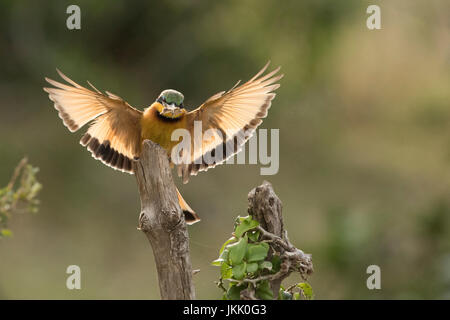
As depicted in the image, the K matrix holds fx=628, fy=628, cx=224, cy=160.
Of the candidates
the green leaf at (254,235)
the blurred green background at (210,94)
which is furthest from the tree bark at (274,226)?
the blurred green background at (210,94)

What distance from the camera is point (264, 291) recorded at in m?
0.89

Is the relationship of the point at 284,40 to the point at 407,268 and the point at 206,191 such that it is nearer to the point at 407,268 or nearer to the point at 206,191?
the point at 206,191

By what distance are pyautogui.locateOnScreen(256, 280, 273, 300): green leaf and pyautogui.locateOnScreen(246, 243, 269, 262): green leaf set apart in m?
0.04

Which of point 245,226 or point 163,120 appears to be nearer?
point 245,226

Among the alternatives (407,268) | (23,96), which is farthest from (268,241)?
(23,96)

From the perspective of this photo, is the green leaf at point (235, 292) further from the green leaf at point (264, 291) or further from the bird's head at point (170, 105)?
the bird's head at point (170, 105)

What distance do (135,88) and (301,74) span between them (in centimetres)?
94

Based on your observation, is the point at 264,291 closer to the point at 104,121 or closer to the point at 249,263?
the point at 249,263

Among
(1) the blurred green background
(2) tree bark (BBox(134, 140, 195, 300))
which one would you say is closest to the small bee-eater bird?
(2) tree bark (BBox(134, 140, 195, 300))

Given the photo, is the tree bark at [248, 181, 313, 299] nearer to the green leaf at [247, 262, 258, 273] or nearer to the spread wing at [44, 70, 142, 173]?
the green leaf at [247, 262, 258, 273]

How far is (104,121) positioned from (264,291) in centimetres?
51

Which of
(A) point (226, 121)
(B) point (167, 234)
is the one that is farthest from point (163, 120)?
(B) point (167, 234)

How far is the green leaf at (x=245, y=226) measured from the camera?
89cm

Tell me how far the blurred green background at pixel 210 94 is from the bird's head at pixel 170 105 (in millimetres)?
1456
